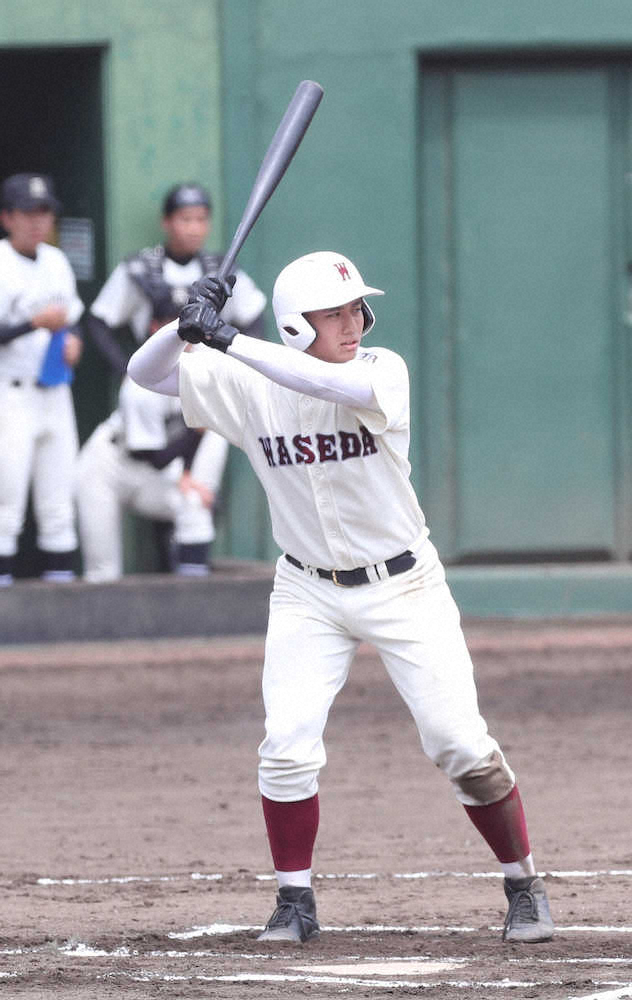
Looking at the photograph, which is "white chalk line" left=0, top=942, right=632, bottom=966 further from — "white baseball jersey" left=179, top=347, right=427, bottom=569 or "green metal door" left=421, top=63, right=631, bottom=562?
"green metal door" left=421, top=63, right=631, bottom=562

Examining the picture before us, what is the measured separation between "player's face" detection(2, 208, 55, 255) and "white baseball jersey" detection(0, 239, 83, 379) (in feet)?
0.17

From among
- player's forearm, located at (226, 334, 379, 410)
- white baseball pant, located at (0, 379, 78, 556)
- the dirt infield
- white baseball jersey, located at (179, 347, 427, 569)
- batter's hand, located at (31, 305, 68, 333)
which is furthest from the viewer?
white baseball pant, located at (0, 379, 78, 556)

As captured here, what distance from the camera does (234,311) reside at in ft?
34.9

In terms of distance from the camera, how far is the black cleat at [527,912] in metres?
5.36

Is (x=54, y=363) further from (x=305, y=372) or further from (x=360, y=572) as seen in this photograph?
(x=305, y=372)

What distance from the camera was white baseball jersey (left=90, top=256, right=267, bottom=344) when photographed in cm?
1062

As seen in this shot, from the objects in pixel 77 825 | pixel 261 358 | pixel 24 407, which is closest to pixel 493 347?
pixel 24 407

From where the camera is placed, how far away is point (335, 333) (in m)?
5.50

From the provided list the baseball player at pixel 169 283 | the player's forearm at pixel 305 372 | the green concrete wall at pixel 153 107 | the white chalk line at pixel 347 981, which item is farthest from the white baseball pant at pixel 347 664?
the green concrete wall at pixel 153 107

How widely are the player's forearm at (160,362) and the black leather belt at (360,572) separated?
66cm

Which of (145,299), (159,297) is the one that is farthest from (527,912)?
(145,299)

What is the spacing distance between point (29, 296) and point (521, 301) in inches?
110

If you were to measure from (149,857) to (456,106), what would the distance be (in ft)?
19.4

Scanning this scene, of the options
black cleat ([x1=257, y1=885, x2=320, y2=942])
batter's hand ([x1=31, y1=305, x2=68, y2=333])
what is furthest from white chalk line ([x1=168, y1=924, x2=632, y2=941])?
batter's hand ([x1=31, y1=305, x2=68, y2=333])
